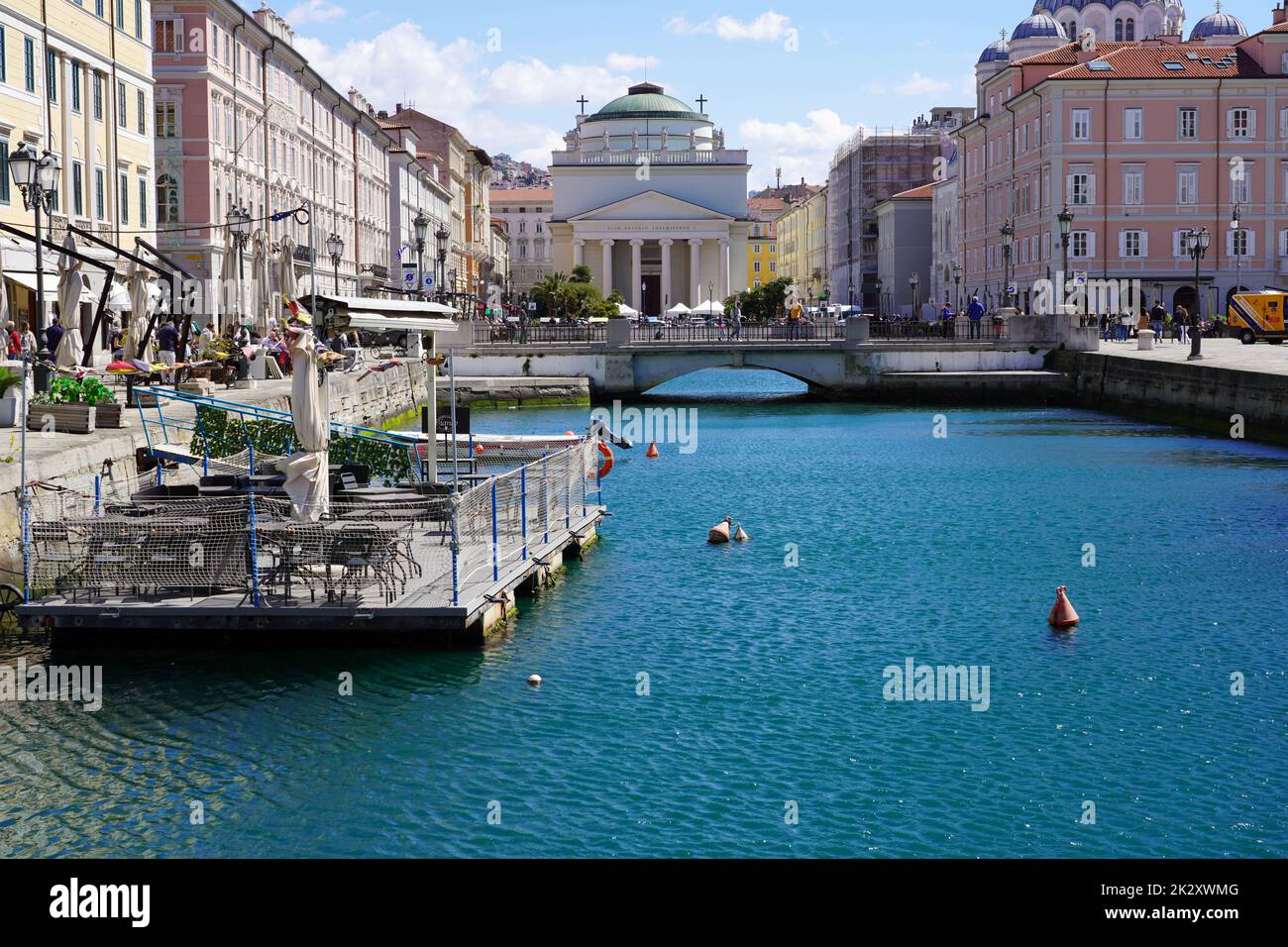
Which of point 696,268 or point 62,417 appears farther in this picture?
point 696,268

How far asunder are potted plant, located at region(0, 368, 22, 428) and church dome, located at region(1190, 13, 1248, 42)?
98.5 metres

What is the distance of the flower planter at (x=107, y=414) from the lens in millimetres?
22609

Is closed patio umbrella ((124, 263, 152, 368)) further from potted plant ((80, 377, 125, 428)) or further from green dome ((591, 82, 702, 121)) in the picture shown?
green dome ((591, 82, 702, 121))

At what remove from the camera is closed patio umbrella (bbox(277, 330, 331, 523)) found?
1716 centimetres

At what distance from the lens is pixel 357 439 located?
1048 inches

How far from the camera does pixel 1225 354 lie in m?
52.5

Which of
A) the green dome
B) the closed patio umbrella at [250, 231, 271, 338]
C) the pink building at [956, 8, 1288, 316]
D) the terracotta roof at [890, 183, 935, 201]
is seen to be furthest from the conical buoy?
the green dome

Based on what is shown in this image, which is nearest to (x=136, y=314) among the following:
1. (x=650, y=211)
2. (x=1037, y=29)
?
(x=1037, y=29)

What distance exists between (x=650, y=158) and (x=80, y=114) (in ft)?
301

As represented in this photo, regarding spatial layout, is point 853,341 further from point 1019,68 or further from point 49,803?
point 49,803

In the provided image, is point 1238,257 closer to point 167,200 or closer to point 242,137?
point 242,137
